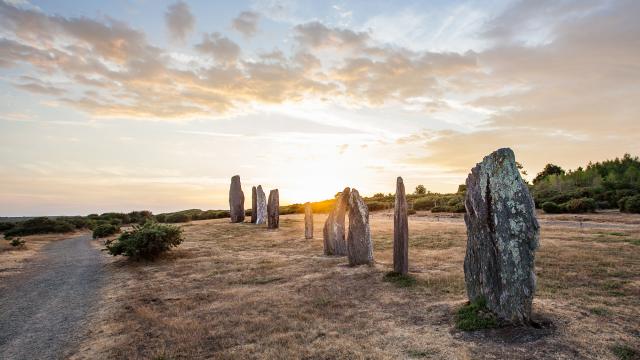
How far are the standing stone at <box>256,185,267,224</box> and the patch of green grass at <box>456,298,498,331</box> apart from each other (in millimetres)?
31435

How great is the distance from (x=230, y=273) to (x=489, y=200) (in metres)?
11.2

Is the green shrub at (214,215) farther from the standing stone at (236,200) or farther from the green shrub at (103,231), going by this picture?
the green shrub at (103,231)

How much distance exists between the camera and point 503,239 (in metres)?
9.75

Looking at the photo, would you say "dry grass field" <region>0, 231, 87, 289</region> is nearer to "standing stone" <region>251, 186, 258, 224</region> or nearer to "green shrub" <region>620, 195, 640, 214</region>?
"standing stone" <region>251, 186, 258, 224</region>

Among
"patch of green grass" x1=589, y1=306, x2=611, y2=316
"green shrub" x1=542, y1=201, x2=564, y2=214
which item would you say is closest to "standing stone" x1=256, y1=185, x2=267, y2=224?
"green shrub" x1=542, y1=201, x2=564, y2=214

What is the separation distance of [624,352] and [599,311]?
242cm

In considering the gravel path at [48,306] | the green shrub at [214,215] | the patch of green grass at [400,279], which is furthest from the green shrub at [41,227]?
the patch of green grass at [400,279]

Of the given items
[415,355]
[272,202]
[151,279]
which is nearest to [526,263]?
[415,355]

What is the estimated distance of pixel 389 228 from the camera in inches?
1264

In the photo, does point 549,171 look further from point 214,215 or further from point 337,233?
point 337,233

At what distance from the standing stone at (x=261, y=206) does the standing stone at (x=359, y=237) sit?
23954 millimetres

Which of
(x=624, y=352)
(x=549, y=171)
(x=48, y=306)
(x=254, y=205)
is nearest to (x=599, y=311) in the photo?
(x=624, y=352)

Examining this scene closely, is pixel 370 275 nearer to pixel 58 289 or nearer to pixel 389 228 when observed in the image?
pixel 58 289

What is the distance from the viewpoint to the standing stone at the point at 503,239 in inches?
375
